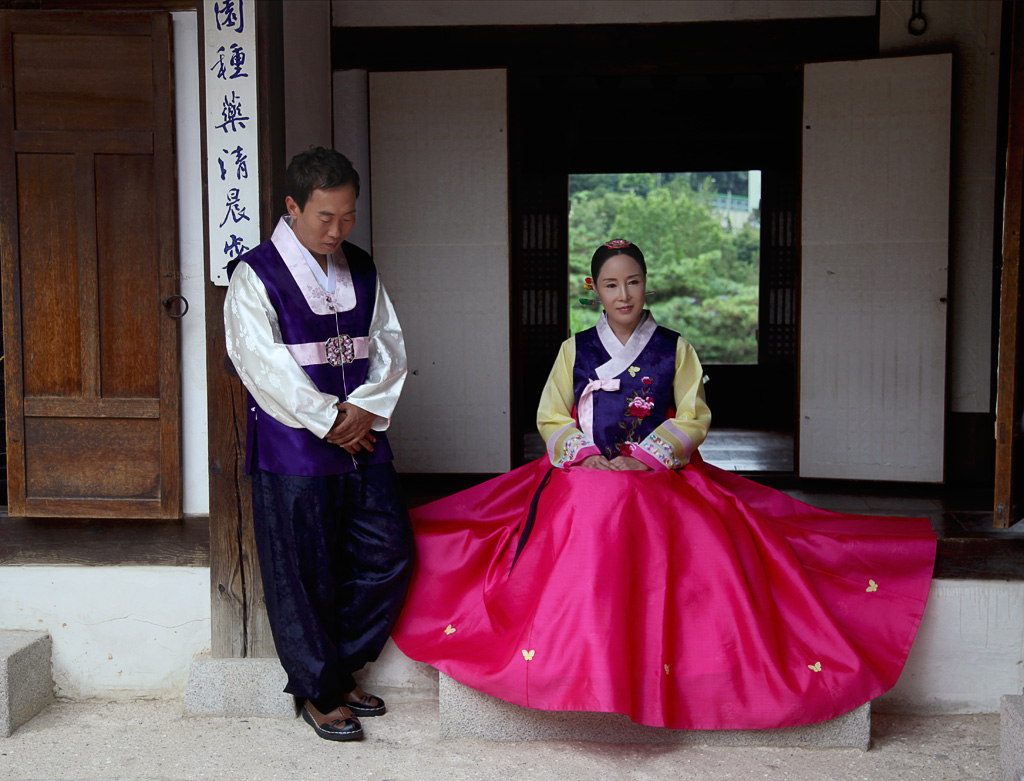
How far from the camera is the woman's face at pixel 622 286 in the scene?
9.29ft

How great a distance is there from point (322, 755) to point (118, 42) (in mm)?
2452

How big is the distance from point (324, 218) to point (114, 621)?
5.45ft

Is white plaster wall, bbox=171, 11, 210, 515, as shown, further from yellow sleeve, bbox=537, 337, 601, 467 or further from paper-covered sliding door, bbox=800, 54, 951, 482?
paper-covered sliding door, bbox=800, 54, 951, 482

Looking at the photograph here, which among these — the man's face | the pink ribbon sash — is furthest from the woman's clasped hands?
the man's face

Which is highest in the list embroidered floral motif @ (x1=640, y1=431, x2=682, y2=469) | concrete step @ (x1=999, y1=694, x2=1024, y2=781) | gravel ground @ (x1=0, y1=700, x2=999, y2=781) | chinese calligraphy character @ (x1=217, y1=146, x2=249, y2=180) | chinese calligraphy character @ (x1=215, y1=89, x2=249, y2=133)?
chinese calligraphy character @ (x1=215, y1=89, x2=249, y2=133)

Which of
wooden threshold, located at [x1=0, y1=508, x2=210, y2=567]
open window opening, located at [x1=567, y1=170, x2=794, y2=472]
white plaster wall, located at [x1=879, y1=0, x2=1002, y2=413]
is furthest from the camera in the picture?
open window opening, located at [x1=567, y1=170, x2=794, y2=472]

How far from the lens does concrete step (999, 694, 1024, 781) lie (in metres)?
2.22

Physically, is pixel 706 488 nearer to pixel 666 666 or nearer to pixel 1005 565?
pixel 666 666

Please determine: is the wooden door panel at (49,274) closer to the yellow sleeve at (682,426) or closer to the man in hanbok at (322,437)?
the man in hanbok at (322,437)

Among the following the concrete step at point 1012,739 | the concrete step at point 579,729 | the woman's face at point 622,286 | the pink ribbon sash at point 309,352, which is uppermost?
the woman's face at point 622,286

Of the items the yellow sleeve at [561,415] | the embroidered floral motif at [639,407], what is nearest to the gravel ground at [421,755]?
the yellow sleeve at [561,415]

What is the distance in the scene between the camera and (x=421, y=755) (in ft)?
8.51

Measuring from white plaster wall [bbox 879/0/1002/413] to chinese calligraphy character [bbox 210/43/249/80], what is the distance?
10.1 feet

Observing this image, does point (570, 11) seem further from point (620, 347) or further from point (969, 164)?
point (620, 347)
